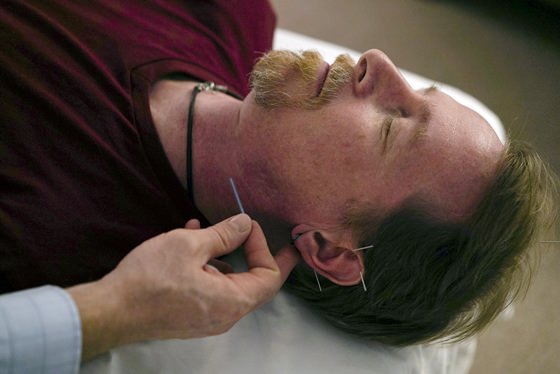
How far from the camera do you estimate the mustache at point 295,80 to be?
4.05 ft

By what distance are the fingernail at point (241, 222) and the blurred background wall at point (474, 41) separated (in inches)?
71.2

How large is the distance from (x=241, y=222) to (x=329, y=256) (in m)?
0.25

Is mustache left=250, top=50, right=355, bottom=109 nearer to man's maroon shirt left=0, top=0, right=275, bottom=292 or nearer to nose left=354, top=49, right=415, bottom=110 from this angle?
nose left=354, top=49, right=415, bottom=110

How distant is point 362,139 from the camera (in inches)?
47.0

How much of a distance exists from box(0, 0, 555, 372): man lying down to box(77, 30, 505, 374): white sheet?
0.18 feet

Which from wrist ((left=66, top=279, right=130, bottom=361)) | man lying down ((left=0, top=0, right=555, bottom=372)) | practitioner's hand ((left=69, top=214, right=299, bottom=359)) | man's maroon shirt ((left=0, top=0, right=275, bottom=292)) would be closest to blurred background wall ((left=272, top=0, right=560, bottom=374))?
man lying down ((left=0, top=0, right=555, bottom=372))

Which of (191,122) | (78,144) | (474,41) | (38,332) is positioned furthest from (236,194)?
(474,41)

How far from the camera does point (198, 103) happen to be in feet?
4.57

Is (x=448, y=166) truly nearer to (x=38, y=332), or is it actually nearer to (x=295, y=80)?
(x=295, y=80)

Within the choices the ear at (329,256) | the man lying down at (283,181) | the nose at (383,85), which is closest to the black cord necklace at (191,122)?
the man lying down at (283,181)

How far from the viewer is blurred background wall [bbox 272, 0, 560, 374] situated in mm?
2824

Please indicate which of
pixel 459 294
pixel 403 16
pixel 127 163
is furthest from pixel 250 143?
pixel 403 16

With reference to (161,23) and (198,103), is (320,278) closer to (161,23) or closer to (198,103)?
(198,103)

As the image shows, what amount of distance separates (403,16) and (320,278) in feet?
7.09
